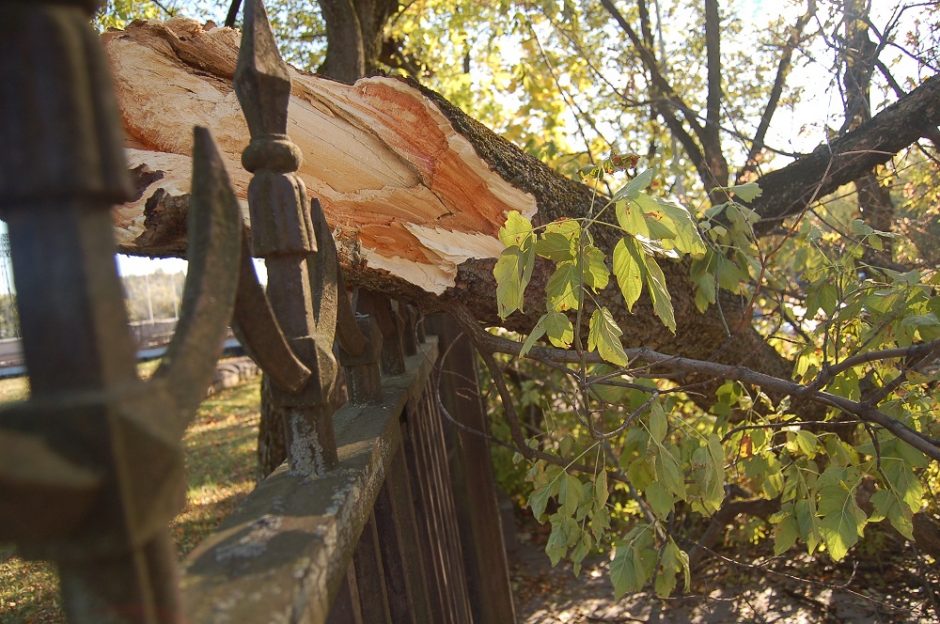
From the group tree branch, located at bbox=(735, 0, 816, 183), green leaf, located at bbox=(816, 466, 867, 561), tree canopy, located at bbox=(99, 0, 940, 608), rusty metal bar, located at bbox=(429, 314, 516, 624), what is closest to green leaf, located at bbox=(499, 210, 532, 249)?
tree canopy, located at bbox=(99, 0, 940, 608)

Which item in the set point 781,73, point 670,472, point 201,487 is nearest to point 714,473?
point 670,472

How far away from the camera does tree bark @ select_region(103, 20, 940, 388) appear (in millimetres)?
1939

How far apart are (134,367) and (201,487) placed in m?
6.30

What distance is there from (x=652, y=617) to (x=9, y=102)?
9.38 feet

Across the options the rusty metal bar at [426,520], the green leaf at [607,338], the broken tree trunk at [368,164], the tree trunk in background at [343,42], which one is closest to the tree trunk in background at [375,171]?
the broken tree trunk at [368,164]

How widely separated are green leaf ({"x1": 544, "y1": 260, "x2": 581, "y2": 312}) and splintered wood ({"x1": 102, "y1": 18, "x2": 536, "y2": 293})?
23.1 inches

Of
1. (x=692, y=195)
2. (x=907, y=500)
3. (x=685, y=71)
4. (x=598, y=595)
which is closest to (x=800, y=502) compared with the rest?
(x=907, y=500)

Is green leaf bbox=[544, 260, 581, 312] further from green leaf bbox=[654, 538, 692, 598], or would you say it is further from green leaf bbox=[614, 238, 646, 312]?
green leaf bbox=[654, 538, 692, 598]

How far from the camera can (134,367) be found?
504 millimetres

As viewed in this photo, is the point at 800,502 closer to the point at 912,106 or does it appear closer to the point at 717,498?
the point at 717,498

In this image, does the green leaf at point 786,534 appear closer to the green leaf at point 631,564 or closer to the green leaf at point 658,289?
the green leaf at point 631,564

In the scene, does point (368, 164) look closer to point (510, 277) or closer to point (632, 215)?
point (510, 277)

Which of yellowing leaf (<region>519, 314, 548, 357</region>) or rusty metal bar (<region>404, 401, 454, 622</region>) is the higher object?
yellowing leaf (<region>519, 314, 548, 357</region>)

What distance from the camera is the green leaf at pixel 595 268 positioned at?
144 cm
